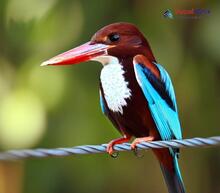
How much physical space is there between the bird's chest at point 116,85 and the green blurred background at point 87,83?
1031 mm

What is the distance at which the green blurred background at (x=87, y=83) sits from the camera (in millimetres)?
3039

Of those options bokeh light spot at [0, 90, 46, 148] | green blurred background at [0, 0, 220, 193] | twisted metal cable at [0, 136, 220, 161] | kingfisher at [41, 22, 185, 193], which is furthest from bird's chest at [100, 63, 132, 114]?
bokeh light spot at [0, 90, 46, 148]

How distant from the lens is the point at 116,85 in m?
1.85

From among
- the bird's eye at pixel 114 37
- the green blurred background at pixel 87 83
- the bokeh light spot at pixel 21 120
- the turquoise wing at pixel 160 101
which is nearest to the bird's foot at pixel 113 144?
the turquoise wing at pixel 160 101

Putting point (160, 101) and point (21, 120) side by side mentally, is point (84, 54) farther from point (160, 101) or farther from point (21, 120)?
point (21, 120)

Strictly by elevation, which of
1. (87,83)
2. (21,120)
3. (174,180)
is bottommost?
(174,180)

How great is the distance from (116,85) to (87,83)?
1316mm

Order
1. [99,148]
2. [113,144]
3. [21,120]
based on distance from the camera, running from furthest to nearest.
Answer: [21,120] → [113,144] → [99,148]

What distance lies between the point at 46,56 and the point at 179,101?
21.6 inches

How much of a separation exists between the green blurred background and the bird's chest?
103 cm

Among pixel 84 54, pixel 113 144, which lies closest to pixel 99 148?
pixel 113 144

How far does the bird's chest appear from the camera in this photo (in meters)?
1.83

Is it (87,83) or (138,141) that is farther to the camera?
(87,83)

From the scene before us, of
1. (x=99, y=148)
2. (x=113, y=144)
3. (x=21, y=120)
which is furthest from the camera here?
(x=21, y=120)
